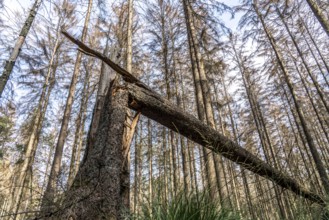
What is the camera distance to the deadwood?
2523 mm

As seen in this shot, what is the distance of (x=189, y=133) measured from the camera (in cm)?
276

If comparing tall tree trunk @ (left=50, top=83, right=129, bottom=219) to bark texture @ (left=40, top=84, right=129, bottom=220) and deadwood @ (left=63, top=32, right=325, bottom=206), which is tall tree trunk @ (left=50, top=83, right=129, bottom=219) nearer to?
bark texture @ (left=40, top=84, right=129, bottom=220)

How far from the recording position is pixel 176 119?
264cm

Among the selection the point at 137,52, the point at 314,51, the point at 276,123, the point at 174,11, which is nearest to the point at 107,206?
the point at 137,52

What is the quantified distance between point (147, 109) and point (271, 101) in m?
15.3

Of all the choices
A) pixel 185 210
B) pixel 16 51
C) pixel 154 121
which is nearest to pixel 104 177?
pixel 185 210

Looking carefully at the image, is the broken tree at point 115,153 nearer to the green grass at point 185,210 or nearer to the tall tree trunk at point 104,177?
the tall tree trunk at point 104,177

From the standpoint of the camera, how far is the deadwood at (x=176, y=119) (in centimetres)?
252

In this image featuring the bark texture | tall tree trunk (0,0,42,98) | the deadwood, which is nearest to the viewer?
the bark texture

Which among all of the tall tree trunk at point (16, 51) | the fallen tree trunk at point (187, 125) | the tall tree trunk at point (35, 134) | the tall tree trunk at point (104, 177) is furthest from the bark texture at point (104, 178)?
the tall tree trunk at point (35, 134)

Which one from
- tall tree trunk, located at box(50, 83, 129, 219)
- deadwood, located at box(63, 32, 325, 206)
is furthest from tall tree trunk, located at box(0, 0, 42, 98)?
tall tree trunk, located at box(50, 83, 129, 219)

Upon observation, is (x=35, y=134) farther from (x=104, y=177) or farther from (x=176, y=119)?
(x=104, y=177)

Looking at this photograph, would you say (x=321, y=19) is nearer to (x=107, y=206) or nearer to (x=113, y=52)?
(x=113, y=52)

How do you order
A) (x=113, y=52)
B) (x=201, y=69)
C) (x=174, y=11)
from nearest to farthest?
(x=113, y=52), (x=201, y=69), (x=174, y=11)
